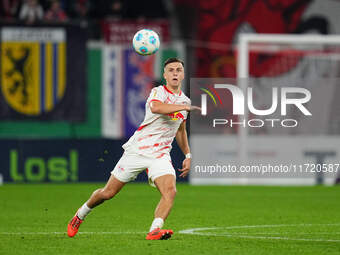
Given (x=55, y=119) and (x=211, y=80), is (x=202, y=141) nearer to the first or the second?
(x=211, y=80)

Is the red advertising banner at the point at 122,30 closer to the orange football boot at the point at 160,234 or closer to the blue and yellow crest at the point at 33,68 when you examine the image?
the blue and yellow crest at the point at 33,68

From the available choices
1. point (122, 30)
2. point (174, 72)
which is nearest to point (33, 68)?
point (122, 30)

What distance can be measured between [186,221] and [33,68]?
8.89m

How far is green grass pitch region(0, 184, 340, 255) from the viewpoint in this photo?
831cm

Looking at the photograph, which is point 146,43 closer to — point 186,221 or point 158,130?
point 158,130

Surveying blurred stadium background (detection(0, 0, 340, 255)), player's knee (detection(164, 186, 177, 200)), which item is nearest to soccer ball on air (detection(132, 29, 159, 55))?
player's knee (detection(164, 186, 177, 200))

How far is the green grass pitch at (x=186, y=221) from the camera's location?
27.3 ft

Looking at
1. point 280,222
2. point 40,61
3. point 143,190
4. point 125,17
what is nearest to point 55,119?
point 40,61

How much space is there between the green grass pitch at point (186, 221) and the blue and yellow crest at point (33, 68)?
2.30 m

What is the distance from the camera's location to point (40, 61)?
63.0 feet

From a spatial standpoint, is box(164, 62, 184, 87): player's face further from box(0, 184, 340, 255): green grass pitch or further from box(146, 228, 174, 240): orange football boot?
box(0, 184, 340, 255): green grass pitch

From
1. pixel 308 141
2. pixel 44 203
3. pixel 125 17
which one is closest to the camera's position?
pixel 44 203

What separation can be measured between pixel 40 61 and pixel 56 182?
2.86 metres

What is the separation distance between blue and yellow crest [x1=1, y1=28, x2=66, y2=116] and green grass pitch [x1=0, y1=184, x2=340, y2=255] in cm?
230
